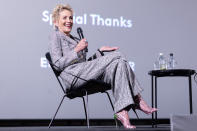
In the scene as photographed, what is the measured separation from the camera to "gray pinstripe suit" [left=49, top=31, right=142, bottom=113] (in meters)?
2.18

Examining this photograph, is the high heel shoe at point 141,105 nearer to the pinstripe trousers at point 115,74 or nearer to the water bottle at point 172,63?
the pinstripe trousers at point 115,74

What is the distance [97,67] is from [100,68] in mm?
24

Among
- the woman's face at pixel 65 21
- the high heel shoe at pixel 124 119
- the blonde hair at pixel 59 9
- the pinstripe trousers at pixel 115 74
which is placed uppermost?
the blonde hair at pixel 59 9

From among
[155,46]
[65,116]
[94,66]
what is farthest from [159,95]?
[94,66]

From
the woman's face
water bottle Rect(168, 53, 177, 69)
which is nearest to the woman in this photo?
the woman's face

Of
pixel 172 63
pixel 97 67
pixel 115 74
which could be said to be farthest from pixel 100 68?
pixel 172 63

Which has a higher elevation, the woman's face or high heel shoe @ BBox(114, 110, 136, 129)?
the woman's face

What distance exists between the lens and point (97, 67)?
7.71 feet

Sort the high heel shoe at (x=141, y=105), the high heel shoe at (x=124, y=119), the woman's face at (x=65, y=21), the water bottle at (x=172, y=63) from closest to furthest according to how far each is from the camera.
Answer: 1. the high heel shoe at (x=124, y=119)
2. the high heel shoe at (x=141, y=105)
3. the woman's face at (x=65, y=21)
4. the water bottle at (x=172, y=63)

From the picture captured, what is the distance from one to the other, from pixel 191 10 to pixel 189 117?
8.86ft

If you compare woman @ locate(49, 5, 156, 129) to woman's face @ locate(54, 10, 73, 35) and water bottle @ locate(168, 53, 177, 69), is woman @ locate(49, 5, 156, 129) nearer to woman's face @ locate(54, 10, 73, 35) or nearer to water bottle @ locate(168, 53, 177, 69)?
woman's face @ locate(54, 10, 73, 35)

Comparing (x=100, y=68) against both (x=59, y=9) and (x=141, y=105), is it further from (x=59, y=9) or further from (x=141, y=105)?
(x=59, y=9)

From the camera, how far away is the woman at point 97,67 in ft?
7.06

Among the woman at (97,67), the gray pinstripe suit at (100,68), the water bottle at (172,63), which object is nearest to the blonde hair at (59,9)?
the woman at (97,67)
